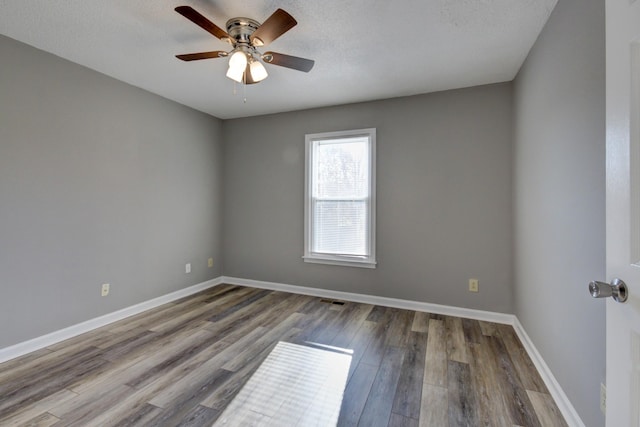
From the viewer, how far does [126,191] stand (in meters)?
3.14

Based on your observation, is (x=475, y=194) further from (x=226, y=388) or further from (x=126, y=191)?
(x=126, y=191)

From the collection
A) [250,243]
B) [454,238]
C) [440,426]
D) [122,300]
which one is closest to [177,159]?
[250,243]

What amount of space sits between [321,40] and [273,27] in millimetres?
622

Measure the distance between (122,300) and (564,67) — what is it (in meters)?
4.29

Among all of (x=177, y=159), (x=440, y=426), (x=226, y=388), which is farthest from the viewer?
(x=177, y=159)

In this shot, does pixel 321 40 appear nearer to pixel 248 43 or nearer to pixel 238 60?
pixel 248 43

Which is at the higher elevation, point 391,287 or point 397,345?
point 391,287

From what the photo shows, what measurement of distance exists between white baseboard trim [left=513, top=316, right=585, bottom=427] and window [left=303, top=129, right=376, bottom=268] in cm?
166

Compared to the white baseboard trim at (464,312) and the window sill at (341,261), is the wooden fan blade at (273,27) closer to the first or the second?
the window sill at (341,261)

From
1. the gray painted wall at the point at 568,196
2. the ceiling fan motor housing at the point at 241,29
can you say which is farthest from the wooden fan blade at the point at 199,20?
the gray painted wall at the point at 568,196

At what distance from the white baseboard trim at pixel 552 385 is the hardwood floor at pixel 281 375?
4 cm

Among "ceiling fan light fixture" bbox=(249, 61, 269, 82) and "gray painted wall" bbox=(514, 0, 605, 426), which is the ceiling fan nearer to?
"ceiling fan light fixture" bbox=(249, 61, 269, 82)

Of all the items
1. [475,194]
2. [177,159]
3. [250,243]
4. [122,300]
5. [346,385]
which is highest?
[177,159]

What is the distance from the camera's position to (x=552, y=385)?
1.86 m
